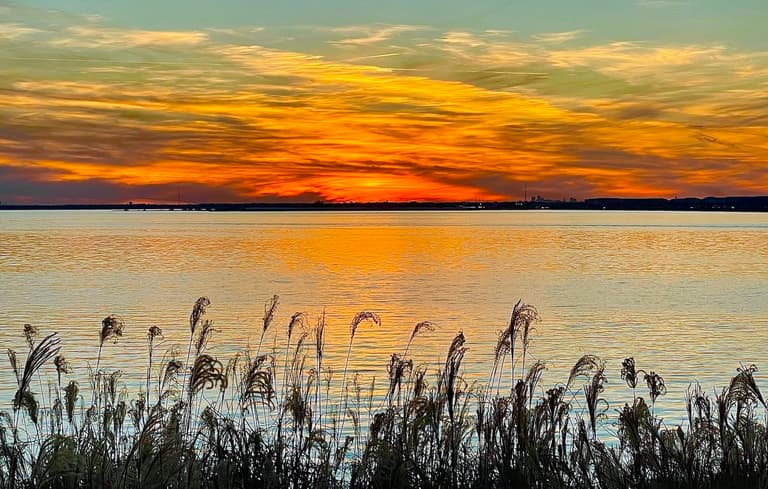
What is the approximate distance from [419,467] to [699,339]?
27253mm

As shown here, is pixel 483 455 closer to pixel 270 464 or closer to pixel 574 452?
pixel 574 452

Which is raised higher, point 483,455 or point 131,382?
point 483,455

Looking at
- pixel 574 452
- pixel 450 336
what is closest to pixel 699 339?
pixel 450 336

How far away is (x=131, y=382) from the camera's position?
24000 mm

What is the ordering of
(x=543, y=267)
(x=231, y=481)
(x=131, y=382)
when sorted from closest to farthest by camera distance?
(x=231, y=481), (x=131, y=382), (x=543, y=267)

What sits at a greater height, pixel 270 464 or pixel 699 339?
pixel 270 464

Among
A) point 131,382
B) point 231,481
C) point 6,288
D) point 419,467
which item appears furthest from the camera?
point 6,288

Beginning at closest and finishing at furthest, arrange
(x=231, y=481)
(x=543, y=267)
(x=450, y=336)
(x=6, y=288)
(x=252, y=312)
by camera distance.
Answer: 1. (x=231, y=481)
2. (x=450, y=336)
3. (x=252, y=312)
4. (x=6, y=288)
5. (x=543, y=267)

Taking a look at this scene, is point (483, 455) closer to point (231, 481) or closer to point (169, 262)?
point (231, 481)

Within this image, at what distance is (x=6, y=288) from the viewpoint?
55906mm

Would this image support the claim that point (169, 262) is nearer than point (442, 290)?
No

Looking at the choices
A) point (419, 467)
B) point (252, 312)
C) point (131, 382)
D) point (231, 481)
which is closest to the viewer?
point (231, 481)

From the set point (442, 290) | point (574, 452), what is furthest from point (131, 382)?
point (442, 290)

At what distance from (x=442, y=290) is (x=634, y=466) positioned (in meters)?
46.2
